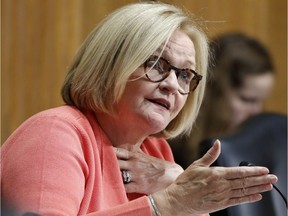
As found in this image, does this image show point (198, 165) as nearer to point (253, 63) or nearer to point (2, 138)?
point (2, 138)

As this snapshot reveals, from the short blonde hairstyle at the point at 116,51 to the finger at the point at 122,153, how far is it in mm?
101

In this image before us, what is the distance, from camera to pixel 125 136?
1.82 metres

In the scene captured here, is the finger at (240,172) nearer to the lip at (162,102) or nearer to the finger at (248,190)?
the finger at (248,190)

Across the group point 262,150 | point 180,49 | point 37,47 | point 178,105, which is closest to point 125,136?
point 178,105

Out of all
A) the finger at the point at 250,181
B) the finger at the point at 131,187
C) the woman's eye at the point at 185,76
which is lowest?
the finger at the point at 131,187

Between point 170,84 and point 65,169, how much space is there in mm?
367

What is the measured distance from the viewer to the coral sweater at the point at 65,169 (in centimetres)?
151

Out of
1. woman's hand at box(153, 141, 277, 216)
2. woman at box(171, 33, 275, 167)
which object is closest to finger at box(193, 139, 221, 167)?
woman's hand at box(153, 141, 277, 216)

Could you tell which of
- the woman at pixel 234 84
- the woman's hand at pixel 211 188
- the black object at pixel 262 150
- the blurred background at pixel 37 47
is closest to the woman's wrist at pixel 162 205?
the woman's hand at pixel 211 188

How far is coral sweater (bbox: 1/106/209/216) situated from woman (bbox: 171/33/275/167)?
141 centimetres

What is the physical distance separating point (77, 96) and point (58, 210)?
0.40m

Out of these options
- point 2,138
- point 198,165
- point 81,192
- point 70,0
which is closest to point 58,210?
point 81,192

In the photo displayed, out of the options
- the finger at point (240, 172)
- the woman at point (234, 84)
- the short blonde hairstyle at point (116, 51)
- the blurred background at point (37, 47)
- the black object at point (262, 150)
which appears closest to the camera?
the finger at point (240, 172)

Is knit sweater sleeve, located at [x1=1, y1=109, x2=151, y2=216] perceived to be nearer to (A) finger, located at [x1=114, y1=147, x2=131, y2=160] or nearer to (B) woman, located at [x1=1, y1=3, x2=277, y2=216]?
(B) woman, located at [x1=1, y1=3, x2=277, y2=216]
